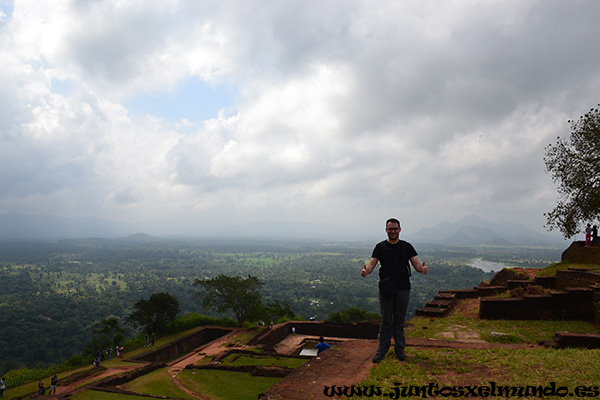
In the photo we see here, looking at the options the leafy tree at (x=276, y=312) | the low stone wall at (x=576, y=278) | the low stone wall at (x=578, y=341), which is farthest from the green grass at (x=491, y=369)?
the leafy tree at (x=276, y=312)

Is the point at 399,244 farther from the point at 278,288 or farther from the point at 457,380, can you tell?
the point at 278,288

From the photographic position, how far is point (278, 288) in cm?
8831

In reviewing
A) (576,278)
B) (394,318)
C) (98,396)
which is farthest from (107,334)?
(576,278)

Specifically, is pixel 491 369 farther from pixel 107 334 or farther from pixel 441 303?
pixel 107 334

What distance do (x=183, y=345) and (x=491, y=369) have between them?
26375 mm

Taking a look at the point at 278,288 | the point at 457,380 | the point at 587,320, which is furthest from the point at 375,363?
the point at 278,288

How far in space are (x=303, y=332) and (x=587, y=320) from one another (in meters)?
21.5

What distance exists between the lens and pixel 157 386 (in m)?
14.4

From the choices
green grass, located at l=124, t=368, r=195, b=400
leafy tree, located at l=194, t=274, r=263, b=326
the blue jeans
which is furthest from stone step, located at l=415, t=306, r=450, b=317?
leafy tree, located at l=194, t=274, r=263, b=326

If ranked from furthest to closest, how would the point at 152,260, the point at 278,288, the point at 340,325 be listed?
the point at 152,260 < the point at 278,288 < the point at 340,325

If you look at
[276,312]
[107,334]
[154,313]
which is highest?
[154,313]

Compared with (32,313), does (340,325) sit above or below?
above

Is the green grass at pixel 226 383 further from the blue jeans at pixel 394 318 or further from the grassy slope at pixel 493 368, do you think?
the blue jeans at pixel 394 318

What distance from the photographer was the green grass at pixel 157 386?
13375mm
